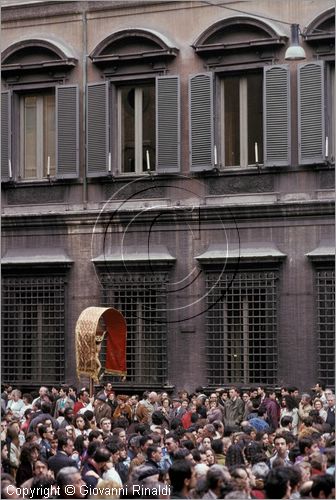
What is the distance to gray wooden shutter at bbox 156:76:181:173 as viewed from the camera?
2772 centimetres

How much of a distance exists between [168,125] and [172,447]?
505 inches

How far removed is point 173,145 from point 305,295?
4.24 metres

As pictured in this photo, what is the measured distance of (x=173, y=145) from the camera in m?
27.8

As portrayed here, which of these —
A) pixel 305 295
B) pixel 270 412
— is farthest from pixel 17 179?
pixel 270 412

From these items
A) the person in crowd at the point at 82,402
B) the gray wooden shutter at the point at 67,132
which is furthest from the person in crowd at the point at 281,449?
the gray wooden shutter at the point at 67,132

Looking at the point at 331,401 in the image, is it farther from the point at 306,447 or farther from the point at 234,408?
the point at 306,447

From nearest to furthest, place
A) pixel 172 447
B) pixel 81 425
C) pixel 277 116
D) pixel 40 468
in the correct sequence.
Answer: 1. pixel 40 468
2. pixel 172 447
3. pixel 81 425
4. pixel 277 116

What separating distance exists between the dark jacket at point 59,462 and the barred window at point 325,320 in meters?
11.1

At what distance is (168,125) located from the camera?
91.5 ft

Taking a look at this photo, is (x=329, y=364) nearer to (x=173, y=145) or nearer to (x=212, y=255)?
(x=212, y=255)

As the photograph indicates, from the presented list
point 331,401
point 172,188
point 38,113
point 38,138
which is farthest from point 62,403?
point 38,113

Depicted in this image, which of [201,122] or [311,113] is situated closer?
[311,113]

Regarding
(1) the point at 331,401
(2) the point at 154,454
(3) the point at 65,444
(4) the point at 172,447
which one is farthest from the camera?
(1) the point at 331,401

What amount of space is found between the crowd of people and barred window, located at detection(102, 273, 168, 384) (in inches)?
68.4
